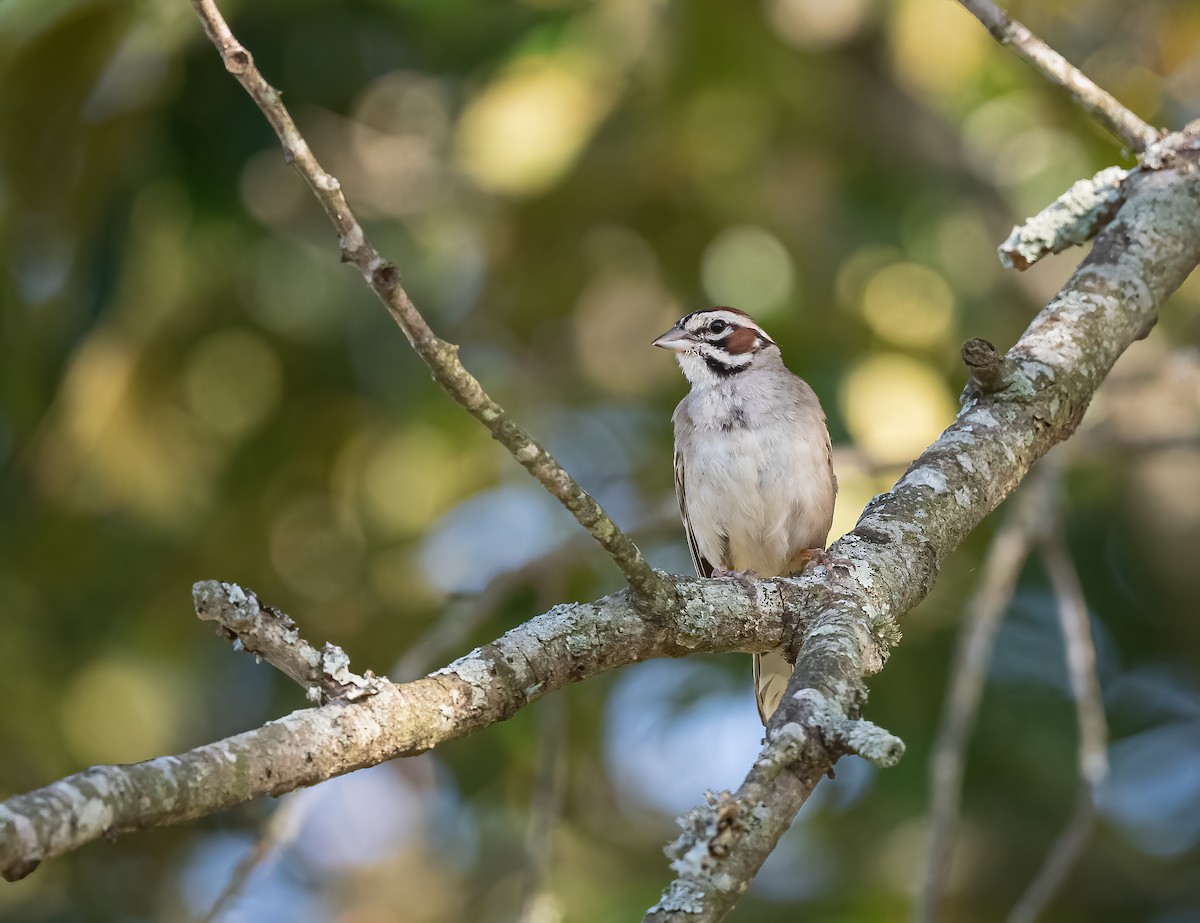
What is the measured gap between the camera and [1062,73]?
3.85 meters

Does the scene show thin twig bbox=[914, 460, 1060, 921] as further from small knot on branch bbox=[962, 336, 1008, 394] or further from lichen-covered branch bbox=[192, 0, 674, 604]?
lichen-covered branch bbox=[192, 0, 674, 604]

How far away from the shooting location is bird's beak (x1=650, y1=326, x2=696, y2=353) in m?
6.25

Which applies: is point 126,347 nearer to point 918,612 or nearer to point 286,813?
point 286,813

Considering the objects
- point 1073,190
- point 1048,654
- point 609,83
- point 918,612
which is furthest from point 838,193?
point 1073,190

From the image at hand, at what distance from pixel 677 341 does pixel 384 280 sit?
13.9 feet

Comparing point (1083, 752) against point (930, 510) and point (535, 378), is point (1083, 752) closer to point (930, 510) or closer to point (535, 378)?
point (930, 510)

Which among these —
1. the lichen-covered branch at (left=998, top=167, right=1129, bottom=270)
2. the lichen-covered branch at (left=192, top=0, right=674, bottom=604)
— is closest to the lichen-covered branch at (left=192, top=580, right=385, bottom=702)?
the lichen-covered branch at (left=192, top=0, right=674, bottom=604)

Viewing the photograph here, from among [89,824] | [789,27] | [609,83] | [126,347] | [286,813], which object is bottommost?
[89,824]

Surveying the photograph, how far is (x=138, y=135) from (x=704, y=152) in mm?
2747

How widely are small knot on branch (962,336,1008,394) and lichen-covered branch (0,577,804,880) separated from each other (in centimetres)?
81

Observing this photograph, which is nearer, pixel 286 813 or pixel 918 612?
pixel 286 813

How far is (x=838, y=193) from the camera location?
25.7 feet

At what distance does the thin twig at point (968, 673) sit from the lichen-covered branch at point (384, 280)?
7.26 feet

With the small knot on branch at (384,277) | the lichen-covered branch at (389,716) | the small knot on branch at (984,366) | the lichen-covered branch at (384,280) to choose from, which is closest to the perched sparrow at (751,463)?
the small knot on branch at (984,366)
